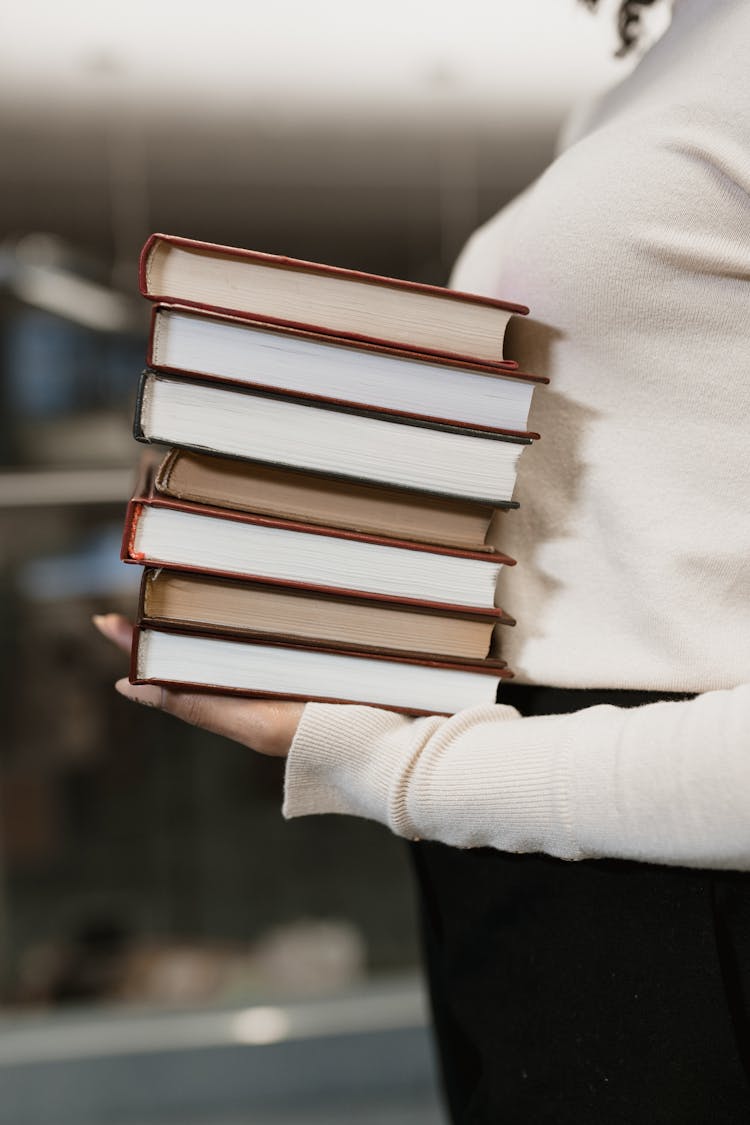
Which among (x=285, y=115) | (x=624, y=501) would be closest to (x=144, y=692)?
(x=624, y=501)

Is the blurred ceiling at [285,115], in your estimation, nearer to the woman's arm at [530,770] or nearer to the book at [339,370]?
the book at [339,370]

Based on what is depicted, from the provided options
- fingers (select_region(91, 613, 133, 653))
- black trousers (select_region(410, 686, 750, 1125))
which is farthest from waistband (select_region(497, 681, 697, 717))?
fingers (select_region(91, 613, 133, 653))

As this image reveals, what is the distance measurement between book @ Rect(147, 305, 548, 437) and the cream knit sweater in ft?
0.17

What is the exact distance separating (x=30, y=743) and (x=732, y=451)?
5.10ft

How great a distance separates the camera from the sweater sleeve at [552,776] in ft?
1.42

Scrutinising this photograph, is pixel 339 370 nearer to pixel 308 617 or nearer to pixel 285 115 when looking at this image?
pixel 308 617

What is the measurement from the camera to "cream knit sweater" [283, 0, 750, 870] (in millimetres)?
472

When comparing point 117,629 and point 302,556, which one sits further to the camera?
point 117,629

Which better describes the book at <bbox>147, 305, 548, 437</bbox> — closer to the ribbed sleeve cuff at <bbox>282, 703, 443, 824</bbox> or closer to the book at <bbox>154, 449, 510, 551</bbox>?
the book at <bbox>154, 449, 510, 551</bbox>

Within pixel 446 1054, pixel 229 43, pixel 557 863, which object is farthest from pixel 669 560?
pixel 229 43

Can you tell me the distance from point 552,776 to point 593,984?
0.14 meters

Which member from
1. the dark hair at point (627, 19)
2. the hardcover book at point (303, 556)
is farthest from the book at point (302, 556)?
the dark hair at point (627, 19)

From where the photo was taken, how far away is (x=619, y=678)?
1.75 feet

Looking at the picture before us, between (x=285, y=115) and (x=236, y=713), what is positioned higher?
(x=285, y=115)
